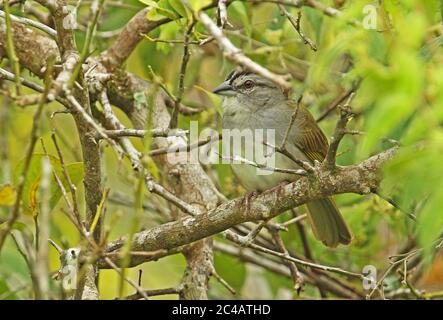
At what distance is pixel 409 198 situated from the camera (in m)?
2.12

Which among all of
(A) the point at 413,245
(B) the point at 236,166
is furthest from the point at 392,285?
(B) the point at 236,166

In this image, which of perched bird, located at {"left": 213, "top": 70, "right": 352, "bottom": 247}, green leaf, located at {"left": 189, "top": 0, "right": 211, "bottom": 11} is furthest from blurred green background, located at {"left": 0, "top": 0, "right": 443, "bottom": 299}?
green leaf, located at {"left": 189, "top": 0, "right": 211, "bottom": 11}

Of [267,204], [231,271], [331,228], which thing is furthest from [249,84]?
[267,204]

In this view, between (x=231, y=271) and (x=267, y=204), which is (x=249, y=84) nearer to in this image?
(x=231, y=271)

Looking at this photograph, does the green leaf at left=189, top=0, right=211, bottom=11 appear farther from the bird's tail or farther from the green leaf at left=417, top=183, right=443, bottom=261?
the bird's tail

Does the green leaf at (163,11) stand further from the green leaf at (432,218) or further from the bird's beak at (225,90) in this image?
the green leaf at (432,218)

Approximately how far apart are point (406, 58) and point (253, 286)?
519 cm

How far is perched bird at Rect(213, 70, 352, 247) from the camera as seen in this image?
4.93 metres

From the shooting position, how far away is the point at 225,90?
5.10 metres

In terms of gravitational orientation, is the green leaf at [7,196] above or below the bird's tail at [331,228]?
below

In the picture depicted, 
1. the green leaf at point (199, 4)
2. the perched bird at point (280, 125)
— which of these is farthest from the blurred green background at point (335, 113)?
the green leaf at point (199, 4)

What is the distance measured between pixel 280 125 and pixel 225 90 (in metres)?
0.40

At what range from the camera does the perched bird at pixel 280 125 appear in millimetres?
4930

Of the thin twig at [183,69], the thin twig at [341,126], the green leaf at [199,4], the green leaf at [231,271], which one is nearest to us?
the green leaf at [199,4]
